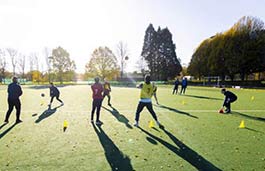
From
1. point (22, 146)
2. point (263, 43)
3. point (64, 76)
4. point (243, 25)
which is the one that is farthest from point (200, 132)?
point (64, 76)

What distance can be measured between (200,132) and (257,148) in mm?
2029

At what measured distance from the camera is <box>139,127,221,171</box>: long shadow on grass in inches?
196

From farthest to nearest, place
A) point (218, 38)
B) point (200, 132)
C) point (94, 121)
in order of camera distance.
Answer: point (218, 38) < point (94, 121) < point (200, 132)

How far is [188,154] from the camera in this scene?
5.73 meters

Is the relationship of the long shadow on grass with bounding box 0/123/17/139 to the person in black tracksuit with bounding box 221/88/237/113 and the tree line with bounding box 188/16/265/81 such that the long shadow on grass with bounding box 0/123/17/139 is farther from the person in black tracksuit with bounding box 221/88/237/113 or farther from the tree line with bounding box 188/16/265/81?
the tree line with bounding box 188/16/265/81

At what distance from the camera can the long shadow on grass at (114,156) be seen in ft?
16.1

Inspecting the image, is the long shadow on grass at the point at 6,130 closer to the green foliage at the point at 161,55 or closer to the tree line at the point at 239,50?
the tree line at the point at 239,50

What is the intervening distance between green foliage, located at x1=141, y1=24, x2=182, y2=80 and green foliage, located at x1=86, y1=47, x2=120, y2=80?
10661 millimetres

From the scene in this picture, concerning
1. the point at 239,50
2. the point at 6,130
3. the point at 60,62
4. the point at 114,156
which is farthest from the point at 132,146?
the point at 60,62

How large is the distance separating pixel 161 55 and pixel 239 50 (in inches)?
981

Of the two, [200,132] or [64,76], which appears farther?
[64,76]

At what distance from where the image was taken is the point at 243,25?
50.7 m

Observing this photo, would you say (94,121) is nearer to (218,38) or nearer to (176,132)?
(176,132)

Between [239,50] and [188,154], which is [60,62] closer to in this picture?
[239,50]
